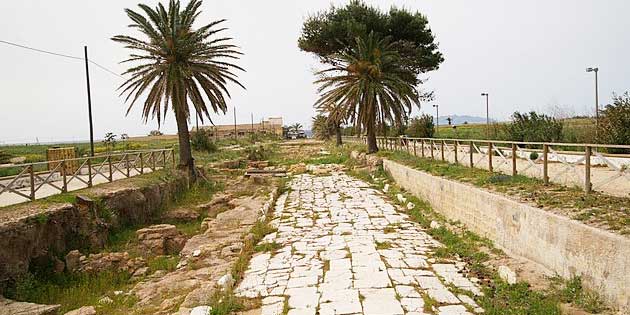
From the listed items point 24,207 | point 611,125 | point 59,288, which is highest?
point 611,125

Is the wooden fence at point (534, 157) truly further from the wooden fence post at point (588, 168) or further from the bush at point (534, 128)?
the bush at point (534, 128)

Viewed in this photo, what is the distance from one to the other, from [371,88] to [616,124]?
10.5 meters

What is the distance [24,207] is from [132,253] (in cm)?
254

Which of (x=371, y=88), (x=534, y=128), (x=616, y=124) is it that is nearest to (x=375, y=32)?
(x=371, y=88)

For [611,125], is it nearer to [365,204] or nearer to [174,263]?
[365,204]

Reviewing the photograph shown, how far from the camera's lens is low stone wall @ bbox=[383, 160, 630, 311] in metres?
4.57

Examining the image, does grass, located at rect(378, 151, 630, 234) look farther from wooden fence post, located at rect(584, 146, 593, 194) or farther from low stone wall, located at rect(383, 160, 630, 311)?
low stone wall, located at rect(383, 160, 630, 311)

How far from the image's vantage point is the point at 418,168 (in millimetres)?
14398

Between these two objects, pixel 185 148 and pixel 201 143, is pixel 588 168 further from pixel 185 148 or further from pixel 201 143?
pixel 201 143

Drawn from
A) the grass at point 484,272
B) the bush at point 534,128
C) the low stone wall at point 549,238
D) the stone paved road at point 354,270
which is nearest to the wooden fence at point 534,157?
the low stone wall at point 549,238

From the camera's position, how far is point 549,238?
591 cm

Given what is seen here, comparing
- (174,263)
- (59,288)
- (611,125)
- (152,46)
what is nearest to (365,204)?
(174,263)

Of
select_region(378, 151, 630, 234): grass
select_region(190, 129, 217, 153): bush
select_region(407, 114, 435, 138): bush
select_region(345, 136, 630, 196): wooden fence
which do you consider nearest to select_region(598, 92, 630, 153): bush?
select_region(345, 136, 630, 196): wooden fence

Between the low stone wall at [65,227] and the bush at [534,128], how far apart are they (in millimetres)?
17244
